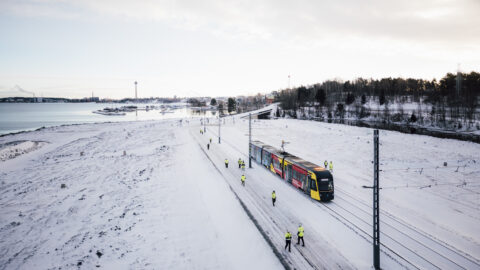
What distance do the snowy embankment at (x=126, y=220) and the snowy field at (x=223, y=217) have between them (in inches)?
3.5

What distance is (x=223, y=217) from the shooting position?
752 inches

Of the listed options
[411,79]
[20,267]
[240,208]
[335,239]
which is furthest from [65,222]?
[411,79]

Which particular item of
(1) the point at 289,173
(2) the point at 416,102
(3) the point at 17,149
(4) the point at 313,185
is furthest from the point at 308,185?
(2) the point at 416,102

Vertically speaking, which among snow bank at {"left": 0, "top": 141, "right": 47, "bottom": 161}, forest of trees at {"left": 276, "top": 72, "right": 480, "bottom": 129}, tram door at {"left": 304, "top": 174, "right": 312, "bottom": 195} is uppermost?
forest of trees at {"left": 276, "top": 72, "right": 480, "bottom": 129}

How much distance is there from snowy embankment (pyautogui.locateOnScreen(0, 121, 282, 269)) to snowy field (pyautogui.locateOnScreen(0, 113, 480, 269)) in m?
0.09

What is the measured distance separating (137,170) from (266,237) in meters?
22.9

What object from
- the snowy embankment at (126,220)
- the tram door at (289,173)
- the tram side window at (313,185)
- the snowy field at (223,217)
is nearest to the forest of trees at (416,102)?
the snowy field at (223,217)

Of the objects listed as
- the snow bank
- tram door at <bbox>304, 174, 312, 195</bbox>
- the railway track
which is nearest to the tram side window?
tram door at <bbox>304, 174, 312, 195</bbox>

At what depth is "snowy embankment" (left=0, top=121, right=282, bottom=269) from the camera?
1438 cm

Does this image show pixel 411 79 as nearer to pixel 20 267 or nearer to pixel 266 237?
pixel 266 237

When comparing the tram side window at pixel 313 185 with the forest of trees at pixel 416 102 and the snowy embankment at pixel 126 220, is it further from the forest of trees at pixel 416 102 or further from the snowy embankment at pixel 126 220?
the forest of trees at pixel 416 102

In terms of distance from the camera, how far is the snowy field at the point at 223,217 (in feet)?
46.7

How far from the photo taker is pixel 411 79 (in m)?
158

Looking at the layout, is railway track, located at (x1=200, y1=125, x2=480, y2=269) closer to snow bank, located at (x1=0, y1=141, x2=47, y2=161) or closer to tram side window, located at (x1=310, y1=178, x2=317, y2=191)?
tram side window, located at (x1=310, y1=178, x2=317, y2=191)
